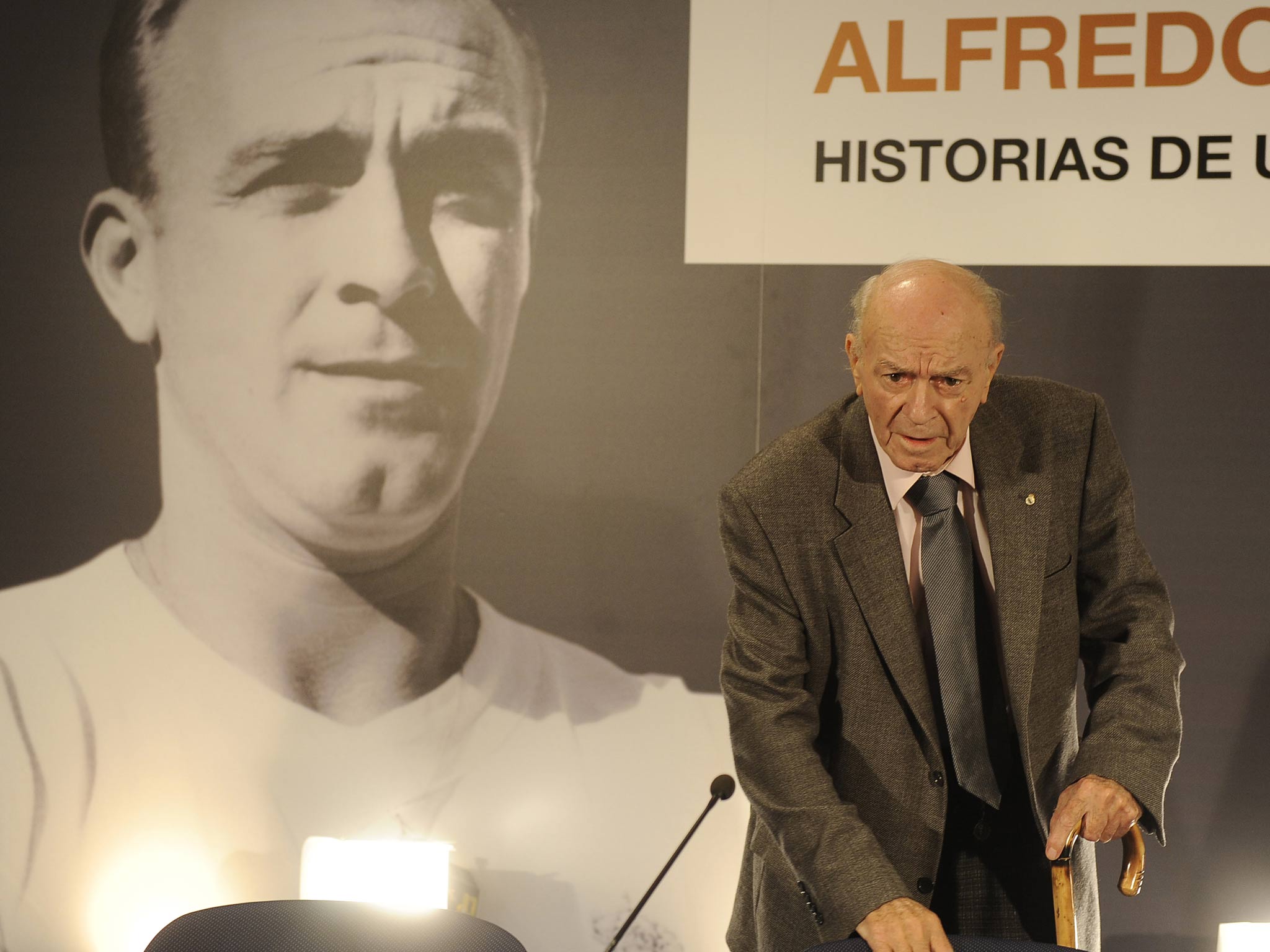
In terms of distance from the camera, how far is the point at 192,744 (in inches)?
134

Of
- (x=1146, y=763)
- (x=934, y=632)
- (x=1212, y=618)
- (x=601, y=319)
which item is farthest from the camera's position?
(x=601, y=319)

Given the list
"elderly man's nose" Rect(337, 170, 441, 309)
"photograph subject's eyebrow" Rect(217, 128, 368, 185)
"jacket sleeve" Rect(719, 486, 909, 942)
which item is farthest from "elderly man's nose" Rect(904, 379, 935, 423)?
"photograph subject's eyebrow" Rect(217, 128, 368, 185)

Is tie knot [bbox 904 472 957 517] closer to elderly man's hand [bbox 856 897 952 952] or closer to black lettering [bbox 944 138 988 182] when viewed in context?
elderly man's hand [bbox 856 897 952 952]

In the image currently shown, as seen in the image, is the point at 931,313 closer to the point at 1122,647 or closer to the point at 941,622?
the point at 941,622

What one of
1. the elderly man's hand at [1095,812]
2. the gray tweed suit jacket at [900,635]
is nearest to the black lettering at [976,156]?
the gray tweed suit jacket at [900,635]

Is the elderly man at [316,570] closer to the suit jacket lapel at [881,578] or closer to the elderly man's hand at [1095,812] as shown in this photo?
the suit jacket lapel at [881,578]

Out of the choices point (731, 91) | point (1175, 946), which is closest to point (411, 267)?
→ point (731, 91)

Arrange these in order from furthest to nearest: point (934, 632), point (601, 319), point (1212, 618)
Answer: point (601, 319) < point (1212, 618) < point (934, 632)

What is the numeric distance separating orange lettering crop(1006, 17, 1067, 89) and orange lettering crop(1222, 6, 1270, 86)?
37 centimetres

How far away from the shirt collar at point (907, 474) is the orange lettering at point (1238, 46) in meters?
1.69

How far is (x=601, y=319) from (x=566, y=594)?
0.71 m

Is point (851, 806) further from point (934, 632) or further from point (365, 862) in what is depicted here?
point (365, 862)

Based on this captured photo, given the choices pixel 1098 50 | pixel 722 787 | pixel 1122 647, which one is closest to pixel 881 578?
pixel 1122 647

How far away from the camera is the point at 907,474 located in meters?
1.88
